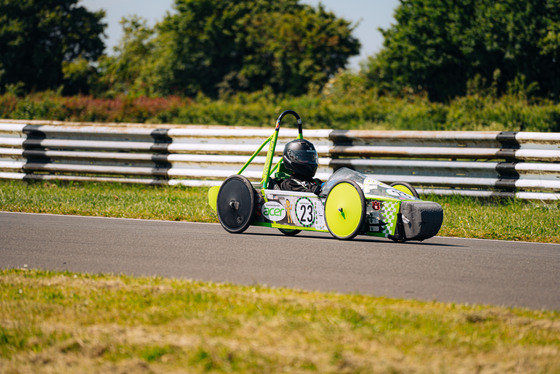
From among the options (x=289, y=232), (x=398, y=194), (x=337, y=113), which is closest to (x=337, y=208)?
(x=398, y=194)

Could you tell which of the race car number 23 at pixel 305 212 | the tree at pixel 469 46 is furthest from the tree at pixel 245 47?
the race car number 23 at pixel 305 212

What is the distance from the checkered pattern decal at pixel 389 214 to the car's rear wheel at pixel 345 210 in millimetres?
235

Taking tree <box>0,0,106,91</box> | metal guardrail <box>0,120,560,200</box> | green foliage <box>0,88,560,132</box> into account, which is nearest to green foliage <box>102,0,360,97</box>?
tree <box>0,0,106,91</box>

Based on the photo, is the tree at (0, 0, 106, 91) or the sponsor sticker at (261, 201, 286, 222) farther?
the tree at (0, 0, 106, 91)

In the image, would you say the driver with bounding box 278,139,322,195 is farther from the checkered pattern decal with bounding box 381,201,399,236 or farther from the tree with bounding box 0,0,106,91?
the tree with bounding box 0,0,106,91

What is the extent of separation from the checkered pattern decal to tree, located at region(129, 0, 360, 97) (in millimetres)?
48298

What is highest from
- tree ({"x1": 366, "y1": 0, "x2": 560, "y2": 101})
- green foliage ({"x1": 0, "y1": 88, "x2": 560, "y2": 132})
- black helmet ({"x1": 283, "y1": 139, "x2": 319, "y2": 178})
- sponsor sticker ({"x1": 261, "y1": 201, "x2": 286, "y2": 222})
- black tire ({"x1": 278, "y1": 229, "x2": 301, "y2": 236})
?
tree ({"x1": 366, "y1": 0, "x2": 560, "y2": 101})

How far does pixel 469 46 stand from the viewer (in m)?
37.5

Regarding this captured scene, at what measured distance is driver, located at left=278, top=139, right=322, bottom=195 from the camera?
30.1 ft

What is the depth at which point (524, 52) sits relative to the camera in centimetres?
3488

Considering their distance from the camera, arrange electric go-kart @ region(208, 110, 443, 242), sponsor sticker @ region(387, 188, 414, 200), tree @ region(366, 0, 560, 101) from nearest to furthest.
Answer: electric go-kart @ region(208, 110, 443, 242) → sponsor sticker @ region(387, 188, 414, 200) → tree @ region(366, 0, 560, 101)

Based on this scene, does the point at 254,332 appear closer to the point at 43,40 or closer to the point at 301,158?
the point at 301,158

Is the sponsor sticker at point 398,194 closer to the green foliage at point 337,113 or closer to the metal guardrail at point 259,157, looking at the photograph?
the metal guardrail at point 259,157

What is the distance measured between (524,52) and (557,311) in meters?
31.8
